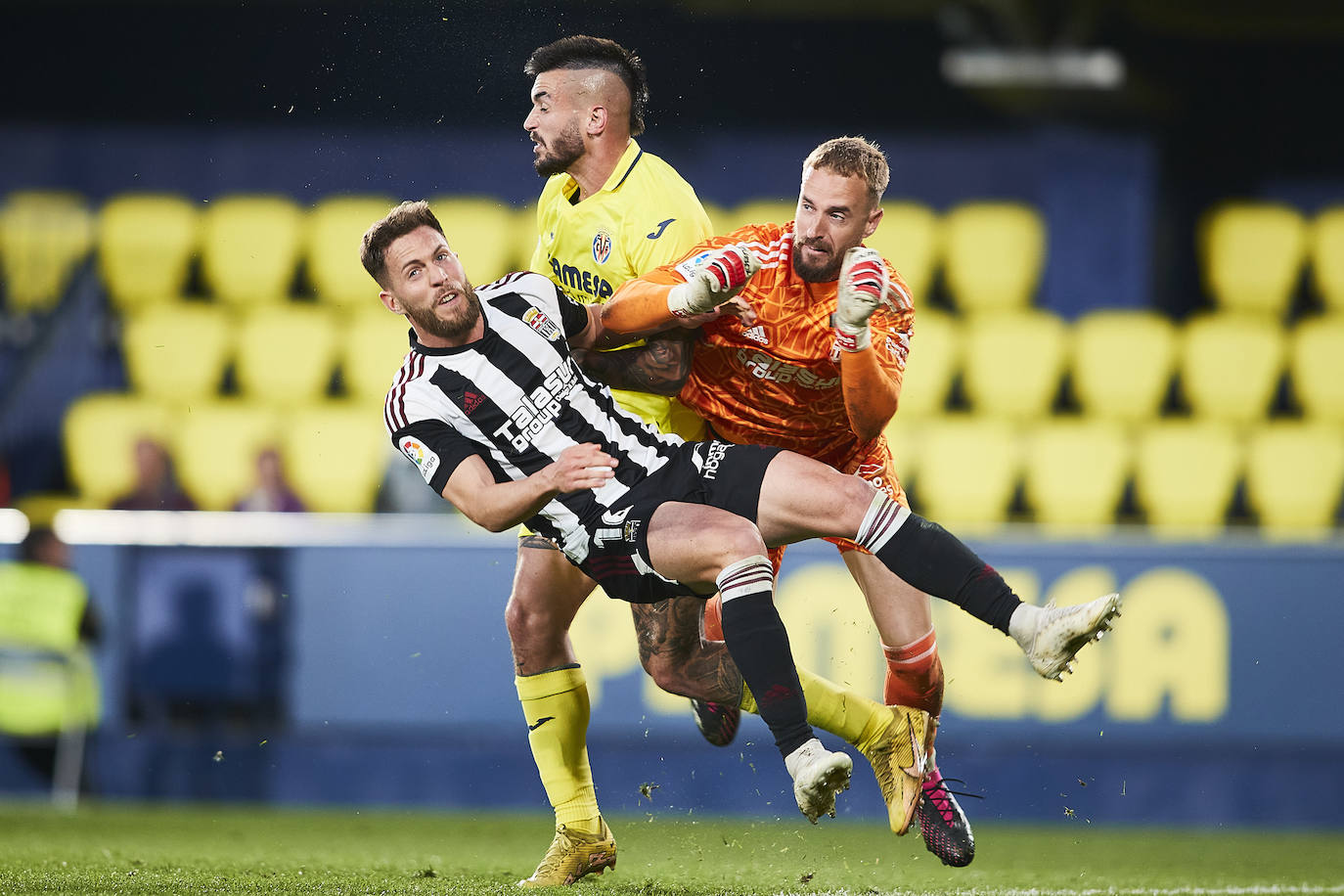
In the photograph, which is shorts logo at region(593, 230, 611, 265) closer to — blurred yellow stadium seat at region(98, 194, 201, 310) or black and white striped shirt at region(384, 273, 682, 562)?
black and white striped shirt at region(384, 273, 682, 562)

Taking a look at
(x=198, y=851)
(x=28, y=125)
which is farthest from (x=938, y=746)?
(x=28, y=125)

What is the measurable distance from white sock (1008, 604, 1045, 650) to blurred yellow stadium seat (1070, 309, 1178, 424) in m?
5.03

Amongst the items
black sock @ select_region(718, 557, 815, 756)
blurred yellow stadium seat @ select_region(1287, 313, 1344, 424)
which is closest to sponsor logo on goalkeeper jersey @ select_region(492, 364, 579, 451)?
black sock @ select_region(718, 557, 815, 756)

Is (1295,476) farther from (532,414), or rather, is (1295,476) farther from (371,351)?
(532,414)

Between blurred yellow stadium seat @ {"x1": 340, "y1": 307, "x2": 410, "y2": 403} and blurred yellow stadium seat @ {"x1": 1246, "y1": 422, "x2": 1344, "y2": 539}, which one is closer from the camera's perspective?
blurred yellow stadium seat @ {"x1": 1246, "y1": 422, "x2": 1344, "y2": 539}

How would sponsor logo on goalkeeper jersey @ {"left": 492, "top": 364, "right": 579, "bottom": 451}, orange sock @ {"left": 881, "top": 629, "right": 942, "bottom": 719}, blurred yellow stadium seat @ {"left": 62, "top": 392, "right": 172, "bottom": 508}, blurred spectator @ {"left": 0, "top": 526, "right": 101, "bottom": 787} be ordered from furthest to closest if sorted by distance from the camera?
blurred yellow stadium seat @ {"left": 62, "top": 392, "right": 172, "bottom": 508} < blurred spectator @ {"left": 0, "top": 526, "right": 101, "bottom": 787} < orange sock @ {"left": 881, "top": 629, "right": 942, "bottom": 719} < sponsor logo on goalkeeper jersey @ {"left": 492, "top": 364, "right": 579, "bottom": 451}

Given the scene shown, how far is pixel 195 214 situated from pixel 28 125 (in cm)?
154

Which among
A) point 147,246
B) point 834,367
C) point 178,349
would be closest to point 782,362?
point 834,367

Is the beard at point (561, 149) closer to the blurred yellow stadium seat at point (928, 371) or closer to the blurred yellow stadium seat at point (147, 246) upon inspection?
the blurred yellow stadium seat at point (928, 371)

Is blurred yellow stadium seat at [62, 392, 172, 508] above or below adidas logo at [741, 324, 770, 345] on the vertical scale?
below

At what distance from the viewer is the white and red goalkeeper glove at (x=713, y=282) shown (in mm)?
4488

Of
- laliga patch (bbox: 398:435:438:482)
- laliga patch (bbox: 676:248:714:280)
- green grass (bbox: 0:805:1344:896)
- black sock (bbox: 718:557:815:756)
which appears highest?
laliga patch (bbox: 676:248:714:280)

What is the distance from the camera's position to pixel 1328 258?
32.4ft

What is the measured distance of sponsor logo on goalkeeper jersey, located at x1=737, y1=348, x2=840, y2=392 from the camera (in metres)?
4.88
